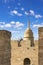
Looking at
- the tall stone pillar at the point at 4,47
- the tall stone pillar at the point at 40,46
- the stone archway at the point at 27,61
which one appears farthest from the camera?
the stone archway at the point at 27,61

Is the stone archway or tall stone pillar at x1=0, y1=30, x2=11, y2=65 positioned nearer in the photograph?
tall stone pillar at x1=0, y1=30, x2=11, y2=65

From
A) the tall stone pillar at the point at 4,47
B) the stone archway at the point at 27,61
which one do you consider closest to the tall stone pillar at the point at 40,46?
the tall stone pillar at the point at 4,47

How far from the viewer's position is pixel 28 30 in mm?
24297

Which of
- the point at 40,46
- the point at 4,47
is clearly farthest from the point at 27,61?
the point at 40,46

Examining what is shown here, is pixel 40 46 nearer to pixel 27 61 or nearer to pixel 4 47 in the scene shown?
pixel 4 47

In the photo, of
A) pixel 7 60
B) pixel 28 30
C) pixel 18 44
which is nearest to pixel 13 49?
pixel 18 44

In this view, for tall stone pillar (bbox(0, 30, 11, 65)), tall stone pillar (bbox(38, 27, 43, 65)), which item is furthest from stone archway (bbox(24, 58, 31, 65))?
tall stone pillar (bbox(38, 27, 43, 65))

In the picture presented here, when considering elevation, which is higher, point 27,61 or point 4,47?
point 4,47

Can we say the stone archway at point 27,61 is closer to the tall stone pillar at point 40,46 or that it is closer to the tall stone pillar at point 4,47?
the tall stone pillar at point 4,47

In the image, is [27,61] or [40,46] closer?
[40,46]

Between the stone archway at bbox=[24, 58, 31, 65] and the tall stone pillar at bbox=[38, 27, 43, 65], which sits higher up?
the tall stone pillar at bbox=[38, 27, 43, 65]

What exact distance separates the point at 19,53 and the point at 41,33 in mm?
16272

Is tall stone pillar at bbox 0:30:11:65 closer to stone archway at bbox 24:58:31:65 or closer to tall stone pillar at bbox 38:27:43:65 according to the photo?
tall stone pillar at bbox 38:27:43:65

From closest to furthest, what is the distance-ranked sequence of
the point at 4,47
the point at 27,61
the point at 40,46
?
the point at 40,46 → the point at 4,47 → the point at 27,61
